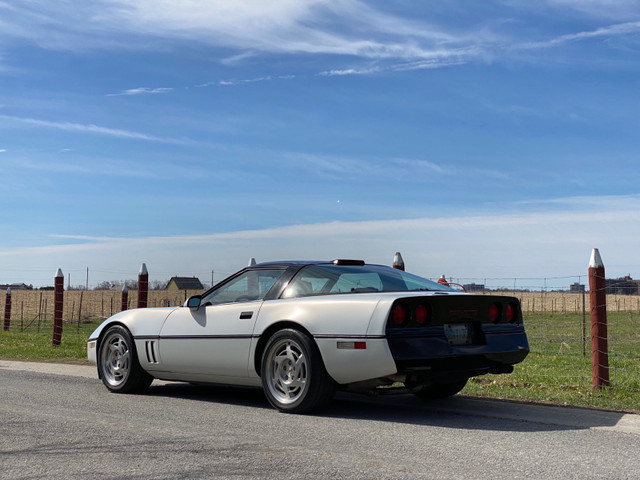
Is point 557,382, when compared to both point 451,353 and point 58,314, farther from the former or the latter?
point 58,314

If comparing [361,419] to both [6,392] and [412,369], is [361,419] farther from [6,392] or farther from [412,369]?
[6,392]

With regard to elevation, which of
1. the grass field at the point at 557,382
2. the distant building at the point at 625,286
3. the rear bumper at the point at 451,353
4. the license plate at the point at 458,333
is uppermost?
the distant building at the point at 625,286

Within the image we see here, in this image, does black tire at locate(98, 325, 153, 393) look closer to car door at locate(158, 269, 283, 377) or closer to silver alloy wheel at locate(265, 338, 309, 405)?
car door at locate(158, 269, 283, 377)

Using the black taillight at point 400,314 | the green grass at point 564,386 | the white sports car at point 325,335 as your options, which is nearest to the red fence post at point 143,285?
the white sports car at point 325,335

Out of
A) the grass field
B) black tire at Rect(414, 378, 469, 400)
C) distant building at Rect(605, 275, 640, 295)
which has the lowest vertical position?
the grass field

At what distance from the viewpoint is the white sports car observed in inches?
255

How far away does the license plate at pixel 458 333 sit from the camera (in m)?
6.71

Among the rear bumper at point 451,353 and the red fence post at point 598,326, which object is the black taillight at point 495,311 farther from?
the red fence post at point 598,326

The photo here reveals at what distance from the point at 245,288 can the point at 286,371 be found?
1163 mm

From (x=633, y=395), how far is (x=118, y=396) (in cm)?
550

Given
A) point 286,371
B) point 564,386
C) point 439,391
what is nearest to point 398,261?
point 564,386

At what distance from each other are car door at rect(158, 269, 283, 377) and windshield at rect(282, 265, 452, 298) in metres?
0.34

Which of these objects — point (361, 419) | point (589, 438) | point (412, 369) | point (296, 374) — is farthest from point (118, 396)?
point (589, 438)

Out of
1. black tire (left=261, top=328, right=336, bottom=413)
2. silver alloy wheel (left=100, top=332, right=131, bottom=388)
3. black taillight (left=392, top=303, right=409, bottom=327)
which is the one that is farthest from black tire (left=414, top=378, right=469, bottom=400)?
silver alloy wheel (left=100, top=332, right=131, bottom=388)
